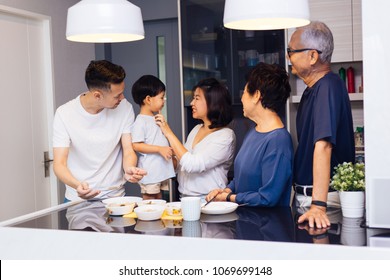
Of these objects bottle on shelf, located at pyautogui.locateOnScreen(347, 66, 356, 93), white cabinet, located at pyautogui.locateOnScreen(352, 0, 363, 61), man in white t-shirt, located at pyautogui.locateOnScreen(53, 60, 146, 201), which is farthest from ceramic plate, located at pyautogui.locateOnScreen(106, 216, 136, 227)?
bottle on shelf, located at pyautogui.locateOnScreen(347, 66, 356, 93)

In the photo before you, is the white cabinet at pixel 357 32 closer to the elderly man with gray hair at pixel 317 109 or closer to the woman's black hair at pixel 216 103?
the woman's black hair at pixel 216 103

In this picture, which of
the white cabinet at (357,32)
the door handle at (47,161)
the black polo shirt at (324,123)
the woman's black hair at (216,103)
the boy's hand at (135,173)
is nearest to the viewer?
the black polo shirt at (324,123)

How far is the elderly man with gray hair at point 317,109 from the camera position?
230 centimetres

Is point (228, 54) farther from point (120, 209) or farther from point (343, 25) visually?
point (120, 209)

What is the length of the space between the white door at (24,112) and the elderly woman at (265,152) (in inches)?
82.9

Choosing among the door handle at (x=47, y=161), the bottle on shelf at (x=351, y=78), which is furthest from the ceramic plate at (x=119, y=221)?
the bottle on shelf at (x=351, y=78)

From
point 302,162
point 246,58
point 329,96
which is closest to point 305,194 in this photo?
point 302,162

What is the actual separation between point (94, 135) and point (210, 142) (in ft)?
2.13

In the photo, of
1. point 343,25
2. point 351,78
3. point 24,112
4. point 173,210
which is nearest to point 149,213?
point 173,210

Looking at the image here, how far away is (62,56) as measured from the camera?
461 cm

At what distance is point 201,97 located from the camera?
312cm

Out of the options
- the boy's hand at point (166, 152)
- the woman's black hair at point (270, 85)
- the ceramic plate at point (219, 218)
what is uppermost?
the woman's black hair at point (270, 85)

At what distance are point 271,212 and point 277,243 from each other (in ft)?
1.75
